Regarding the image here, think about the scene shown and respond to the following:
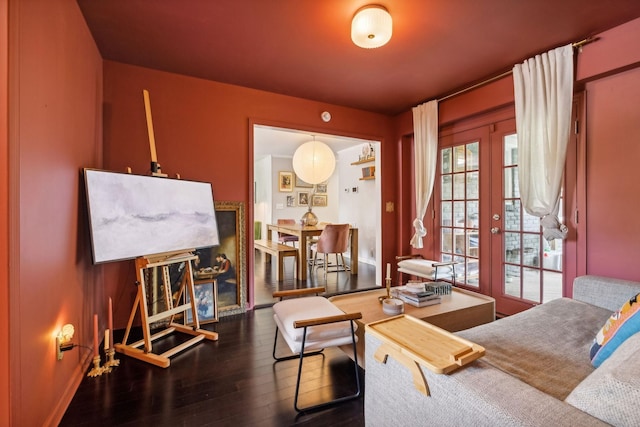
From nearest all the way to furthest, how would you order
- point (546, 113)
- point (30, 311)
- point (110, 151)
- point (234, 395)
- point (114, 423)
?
point (30, 311) < point (114, 423) < point (234, 395) < point (546, 113) < point (110, 151)

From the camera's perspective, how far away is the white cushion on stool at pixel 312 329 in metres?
1.74

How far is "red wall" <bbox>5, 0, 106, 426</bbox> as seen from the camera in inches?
47.8

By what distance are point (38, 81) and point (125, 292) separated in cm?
190

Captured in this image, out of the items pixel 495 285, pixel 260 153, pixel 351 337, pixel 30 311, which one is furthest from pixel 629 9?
pixel 260 153

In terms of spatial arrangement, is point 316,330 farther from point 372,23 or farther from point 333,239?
point 333,239

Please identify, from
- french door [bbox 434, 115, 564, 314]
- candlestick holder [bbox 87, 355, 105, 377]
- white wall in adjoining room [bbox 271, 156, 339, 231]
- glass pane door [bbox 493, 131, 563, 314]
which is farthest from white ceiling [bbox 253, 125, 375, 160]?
candlestick holder [bbox 87, 355, 105, 377]

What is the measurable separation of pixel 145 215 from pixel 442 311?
232 cm

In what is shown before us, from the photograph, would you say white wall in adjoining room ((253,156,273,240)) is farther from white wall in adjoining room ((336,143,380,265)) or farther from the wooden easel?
the wooden easel

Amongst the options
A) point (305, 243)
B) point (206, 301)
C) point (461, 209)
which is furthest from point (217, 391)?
point (461, 209)

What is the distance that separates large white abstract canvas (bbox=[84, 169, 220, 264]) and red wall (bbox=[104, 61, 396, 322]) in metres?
0.45

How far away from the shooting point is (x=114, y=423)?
156 cm

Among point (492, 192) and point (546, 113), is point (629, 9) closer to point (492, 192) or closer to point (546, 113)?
point (546, 113)

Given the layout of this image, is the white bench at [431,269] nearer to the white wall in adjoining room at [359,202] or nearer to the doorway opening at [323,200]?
the doorway opening at [323,200]

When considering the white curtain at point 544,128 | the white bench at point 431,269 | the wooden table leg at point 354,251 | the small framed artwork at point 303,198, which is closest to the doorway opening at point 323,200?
the small framed artwork at point 303,198
